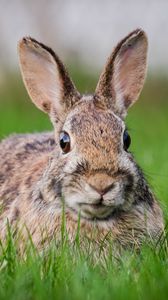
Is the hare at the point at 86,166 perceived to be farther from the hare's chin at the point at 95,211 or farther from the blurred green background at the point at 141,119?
the blurred green background at the point at 141,119

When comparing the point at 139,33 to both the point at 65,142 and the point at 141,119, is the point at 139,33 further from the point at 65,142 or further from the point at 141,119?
the point at 141,119

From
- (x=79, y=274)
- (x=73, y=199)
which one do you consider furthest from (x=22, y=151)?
(x=79, y=274)

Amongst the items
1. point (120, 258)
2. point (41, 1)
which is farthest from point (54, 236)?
point (41, 1)

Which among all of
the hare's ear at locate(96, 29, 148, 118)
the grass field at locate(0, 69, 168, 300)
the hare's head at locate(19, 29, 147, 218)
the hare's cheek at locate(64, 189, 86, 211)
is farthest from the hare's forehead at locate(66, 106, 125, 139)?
the grass field at locate(0, 69, 168, 300)

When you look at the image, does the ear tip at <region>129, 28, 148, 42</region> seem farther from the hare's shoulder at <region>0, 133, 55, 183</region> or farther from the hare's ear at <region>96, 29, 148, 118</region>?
the hare's shoulder at <region>0, 133, 55, 183</region>

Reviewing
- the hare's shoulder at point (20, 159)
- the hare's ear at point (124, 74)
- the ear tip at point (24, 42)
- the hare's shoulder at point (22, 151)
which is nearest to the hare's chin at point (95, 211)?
the hare's ear at point (124, 74)

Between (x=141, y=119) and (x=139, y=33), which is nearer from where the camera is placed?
(x=139, y=33)

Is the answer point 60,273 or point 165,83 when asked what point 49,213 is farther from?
point 165,83
